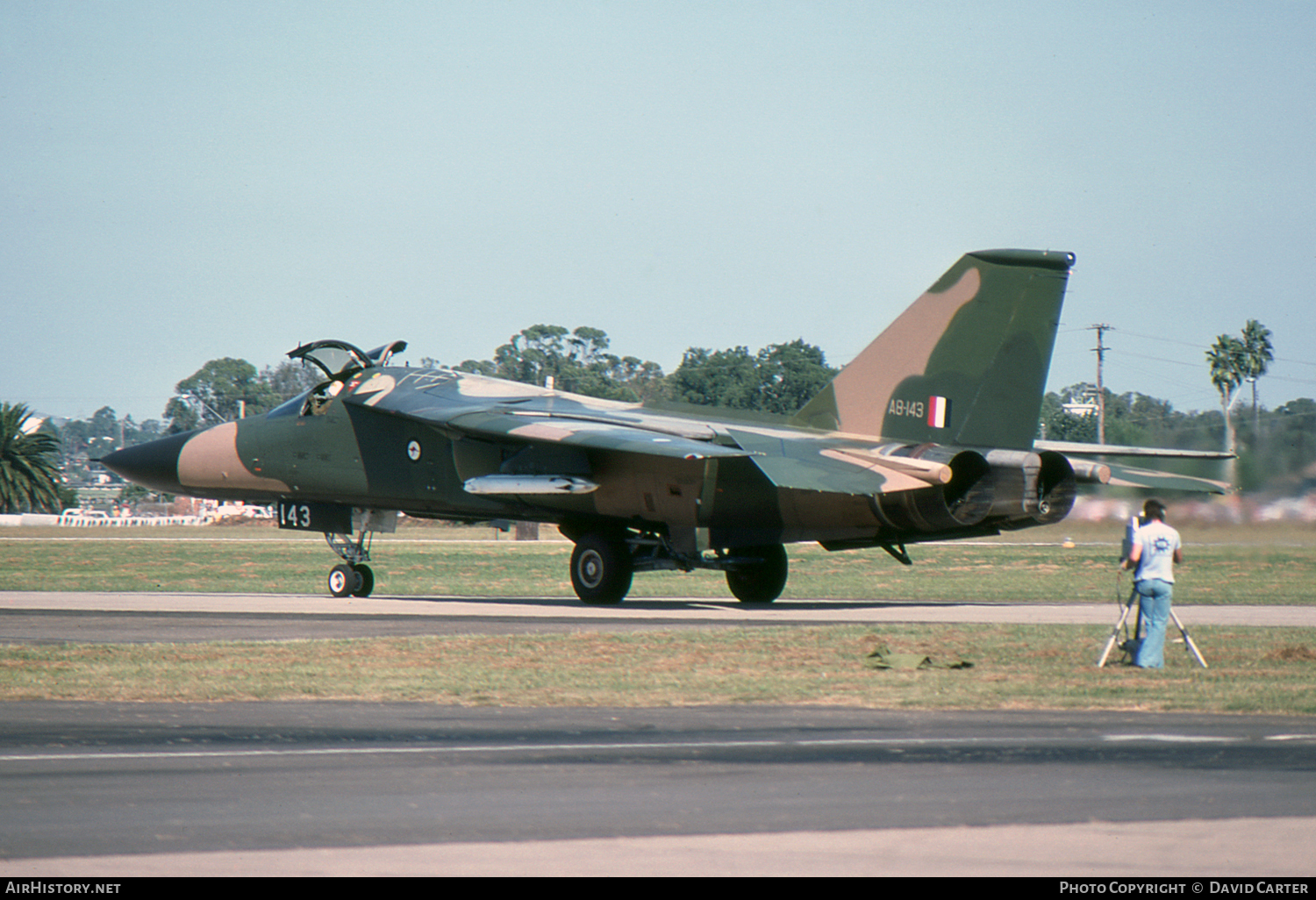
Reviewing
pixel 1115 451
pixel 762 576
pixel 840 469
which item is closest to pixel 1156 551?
pixel 840 469

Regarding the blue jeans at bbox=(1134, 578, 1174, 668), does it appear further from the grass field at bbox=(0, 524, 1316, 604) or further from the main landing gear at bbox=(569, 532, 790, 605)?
the main landing gear at bbox=(569, 532, 790, 605)

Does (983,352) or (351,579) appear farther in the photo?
(351,579)

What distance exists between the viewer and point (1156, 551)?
13.5 metres

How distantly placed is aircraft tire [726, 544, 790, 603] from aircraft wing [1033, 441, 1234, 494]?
14.9ft

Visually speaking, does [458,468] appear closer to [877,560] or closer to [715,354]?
[877,560]

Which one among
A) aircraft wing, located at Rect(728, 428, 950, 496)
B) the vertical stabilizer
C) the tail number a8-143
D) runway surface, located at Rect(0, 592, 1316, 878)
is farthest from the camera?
the tail number a8-143

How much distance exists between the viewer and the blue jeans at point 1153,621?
520 inches

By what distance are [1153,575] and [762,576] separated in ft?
32.9

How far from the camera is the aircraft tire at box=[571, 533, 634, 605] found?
73.0 feet

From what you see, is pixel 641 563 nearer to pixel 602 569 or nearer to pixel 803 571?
pixel 602 569

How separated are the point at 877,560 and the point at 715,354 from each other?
3665 inches

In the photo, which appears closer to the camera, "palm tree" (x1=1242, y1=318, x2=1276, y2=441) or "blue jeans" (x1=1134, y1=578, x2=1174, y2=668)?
"blue jeans" (x1=1134, y1=578, x2=1174, y2=668)

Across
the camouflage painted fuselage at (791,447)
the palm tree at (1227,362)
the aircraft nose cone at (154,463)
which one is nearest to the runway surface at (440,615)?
the camouflage painted fuselage at (791,447)

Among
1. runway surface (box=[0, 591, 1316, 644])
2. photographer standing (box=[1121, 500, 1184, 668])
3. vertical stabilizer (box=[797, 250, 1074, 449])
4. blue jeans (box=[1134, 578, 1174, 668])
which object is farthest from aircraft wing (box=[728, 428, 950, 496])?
blue jeans (box=[1134, 578, 1174, 668])
